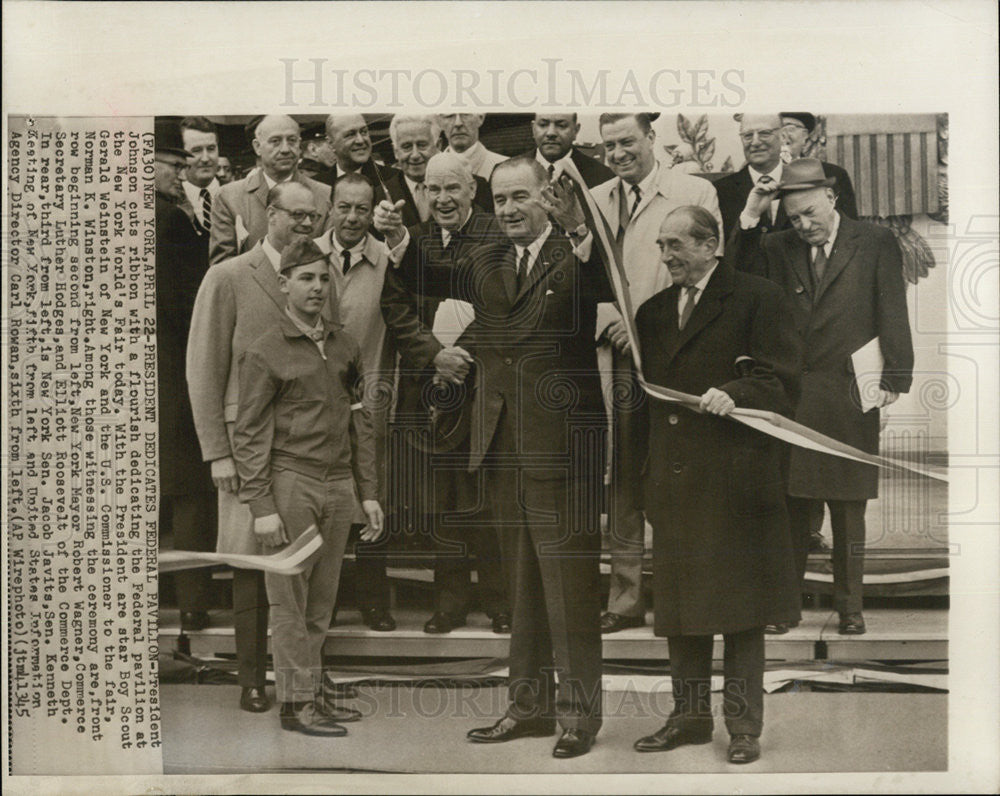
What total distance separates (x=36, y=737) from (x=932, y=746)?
329cm

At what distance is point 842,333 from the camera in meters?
3.37

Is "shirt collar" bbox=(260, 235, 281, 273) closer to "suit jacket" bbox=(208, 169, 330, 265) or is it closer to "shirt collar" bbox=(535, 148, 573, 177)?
"suit jacket" bbox=(208, 169, 330, 265)

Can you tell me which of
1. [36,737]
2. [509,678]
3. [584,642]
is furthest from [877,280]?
[36,737]

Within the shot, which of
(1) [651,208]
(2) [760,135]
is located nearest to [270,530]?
(1) [651,208]

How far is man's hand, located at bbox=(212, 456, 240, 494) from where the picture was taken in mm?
3342

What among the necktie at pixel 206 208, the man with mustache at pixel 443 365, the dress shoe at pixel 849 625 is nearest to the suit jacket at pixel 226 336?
the necktie at pixel 206 208

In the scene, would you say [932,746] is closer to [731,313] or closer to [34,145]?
[731,313]

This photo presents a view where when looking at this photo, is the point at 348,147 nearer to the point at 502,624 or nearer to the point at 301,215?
the point at 301,215

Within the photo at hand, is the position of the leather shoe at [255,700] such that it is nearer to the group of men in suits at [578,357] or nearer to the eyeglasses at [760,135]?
the group of men in suits at [578,357]

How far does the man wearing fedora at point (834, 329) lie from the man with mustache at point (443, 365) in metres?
1.00

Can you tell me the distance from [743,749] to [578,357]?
1539 millimetres

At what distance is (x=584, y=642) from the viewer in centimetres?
336

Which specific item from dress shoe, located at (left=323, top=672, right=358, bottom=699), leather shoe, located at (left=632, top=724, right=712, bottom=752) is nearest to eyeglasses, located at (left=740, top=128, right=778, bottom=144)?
leather shoe, located at (left=632, top=724, right=712, bottom=752)

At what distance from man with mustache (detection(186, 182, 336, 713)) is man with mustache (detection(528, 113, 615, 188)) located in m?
0.81
